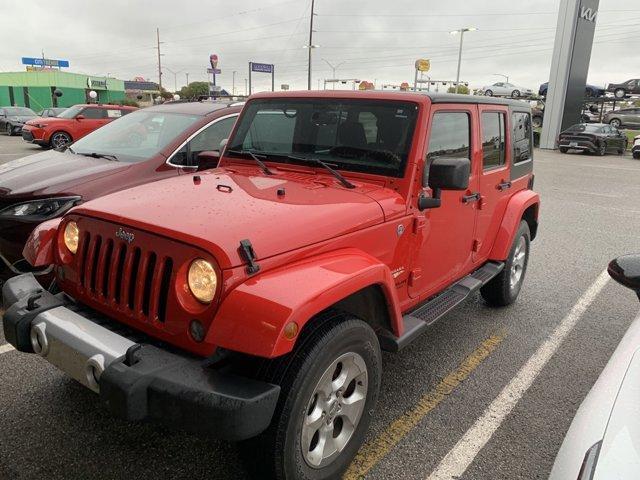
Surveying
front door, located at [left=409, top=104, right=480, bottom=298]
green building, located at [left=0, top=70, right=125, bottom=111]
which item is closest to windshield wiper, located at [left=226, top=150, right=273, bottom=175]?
front door, located at [left=409, top=104, right=480, bottom=298]

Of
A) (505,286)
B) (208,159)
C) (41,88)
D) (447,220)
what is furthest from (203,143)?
(41,88)

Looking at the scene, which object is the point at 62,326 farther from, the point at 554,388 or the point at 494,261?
the point at 494,261

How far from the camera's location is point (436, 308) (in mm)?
3350

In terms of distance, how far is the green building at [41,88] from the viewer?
173 feet

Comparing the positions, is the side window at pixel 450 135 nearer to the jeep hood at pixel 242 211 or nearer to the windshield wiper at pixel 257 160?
the jeep hood at pixel 242 211

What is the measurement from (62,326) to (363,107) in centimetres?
210

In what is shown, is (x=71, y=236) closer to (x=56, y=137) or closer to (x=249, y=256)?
(x=249, y=256)

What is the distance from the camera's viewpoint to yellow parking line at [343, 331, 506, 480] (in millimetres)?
2604

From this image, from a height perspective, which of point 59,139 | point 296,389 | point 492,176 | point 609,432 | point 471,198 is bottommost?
point 59,139

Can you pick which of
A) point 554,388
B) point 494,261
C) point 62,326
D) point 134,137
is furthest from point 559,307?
point 134,137

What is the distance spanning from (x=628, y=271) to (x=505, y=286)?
7.54ft

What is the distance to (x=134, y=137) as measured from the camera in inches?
223

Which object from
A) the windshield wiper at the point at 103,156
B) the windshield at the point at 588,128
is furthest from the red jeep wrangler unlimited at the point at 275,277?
the windshield at the point at 588,128

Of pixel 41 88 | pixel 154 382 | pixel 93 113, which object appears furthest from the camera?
A: pixel 41 88
